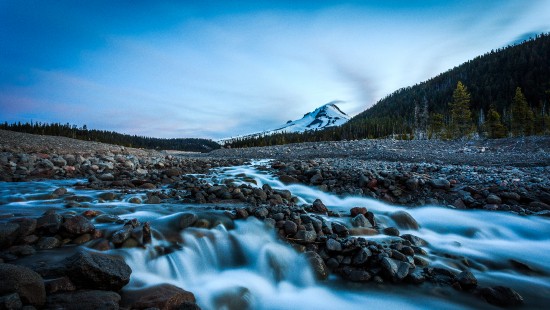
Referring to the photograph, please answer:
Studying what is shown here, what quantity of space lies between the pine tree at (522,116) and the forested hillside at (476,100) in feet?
3.35

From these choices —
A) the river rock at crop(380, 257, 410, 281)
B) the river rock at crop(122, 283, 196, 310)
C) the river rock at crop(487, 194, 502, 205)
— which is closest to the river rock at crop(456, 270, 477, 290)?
the river rock at crop(380, 257, 410, 281)

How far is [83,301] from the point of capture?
2.30m

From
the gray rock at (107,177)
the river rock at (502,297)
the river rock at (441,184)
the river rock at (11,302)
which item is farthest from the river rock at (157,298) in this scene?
the river rock at (441,184)

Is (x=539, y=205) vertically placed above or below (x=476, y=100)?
below

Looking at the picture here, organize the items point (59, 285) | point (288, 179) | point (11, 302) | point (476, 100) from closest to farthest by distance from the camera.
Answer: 1. point (11, 302)
2. point (59, 285)
3. point (288, 179)
4. point (476, 100)

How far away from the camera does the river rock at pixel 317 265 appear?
383 cm

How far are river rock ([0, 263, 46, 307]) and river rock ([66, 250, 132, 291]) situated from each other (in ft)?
0.98

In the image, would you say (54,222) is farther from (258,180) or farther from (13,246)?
(258,180)

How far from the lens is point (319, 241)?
435cm

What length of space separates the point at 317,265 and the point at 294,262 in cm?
36

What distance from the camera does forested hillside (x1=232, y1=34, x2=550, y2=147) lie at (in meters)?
64.6

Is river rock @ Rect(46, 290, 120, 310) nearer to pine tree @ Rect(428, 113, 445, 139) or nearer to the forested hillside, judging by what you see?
the forested hillside

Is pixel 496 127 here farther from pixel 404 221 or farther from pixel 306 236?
pixel 306 236

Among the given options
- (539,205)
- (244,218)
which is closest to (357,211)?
(244,218)
